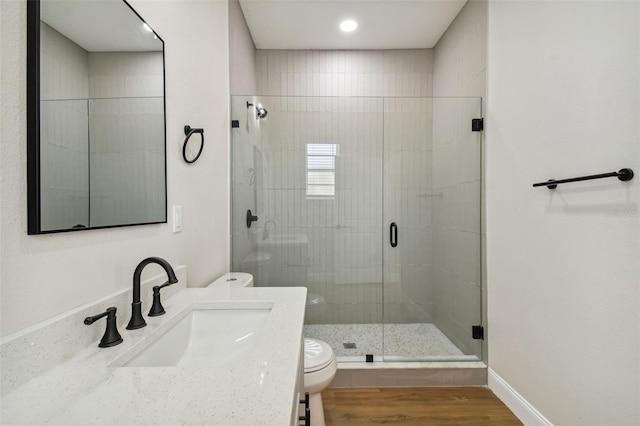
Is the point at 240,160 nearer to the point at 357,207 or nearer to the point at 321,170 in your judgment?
the point at 321,170

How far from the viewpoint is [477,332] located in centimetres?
203

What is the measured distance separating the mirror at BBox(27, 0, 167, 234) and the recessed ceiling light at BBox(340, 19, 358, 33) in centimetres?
186

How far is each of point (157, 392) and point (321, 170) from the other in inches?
75.0

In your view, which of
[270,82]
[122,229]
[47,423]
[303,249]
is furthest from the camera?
[270,82]

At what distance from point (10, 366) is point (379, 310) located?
2157 mm

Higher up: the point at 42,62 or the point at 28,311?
the point at 42,62

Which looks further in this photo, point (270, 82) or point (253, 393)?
point (270, 82)

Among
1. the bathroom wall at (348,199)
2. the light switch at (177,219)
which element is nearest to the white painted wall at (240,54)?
the bathroom wall at (348,199)

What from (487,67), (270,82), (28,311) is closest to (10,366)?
(28,311)

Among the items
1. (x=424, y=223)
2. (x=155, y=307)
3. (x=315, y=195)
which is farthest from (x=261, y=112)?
(x=155, y=307)

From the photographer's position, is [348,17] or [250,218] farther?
[348,17]

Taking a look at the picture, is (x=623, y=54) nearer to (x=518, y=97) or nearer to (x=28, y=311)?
(x=518, y=97)

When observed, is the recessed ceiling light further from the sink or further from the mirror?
the sink

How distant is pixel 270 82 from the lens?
2951 millimetres
